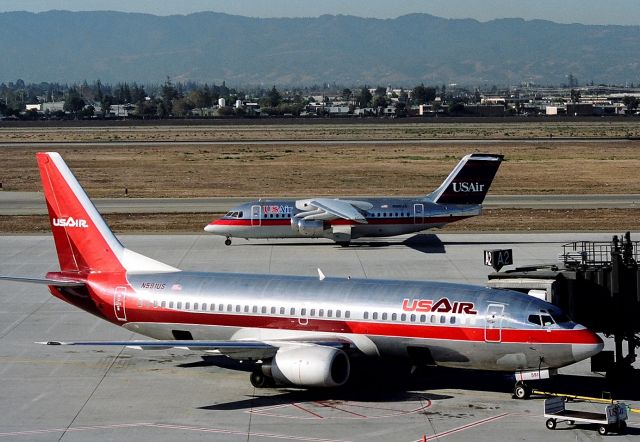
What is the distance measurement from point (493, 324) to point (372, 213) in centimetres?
3329

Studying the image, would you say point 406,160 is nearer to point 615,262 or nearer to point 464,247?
point 464,247

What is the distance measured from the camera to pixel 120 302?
38781 millimetres

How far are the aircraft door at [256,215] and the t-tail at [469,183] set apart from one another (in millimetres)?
10606

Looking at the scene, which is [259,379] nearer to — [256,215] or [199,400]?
[199,400]

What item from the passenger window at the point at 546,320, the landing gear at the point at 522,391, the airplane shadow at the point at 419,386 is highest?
the passenger window at the point at 546,320

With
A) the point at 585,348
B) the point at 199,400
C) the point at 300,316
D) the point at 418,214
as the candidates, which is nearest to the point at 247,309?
the point at 300,316

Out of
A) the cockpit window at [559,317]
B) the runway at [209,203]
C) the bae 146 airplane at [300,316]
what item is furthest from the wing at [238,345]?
the runway at [209,203]

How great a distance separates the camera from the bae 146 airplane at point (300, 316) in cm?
3331

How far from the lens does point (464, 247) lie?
6644 centimetres

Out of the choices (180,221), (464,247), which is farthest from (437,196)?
(180,221)

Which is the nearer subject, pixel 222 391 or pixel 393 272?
pixel 222 391

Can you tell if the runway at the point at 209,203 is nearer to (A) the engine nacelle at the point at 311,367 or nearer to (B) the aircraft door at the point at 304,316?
(B) the aircraft door at the point at 304,316

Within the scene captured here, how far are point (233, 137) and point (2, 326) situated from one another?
14698cm

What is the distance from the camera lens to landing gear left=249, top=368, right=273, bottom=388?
117ft
